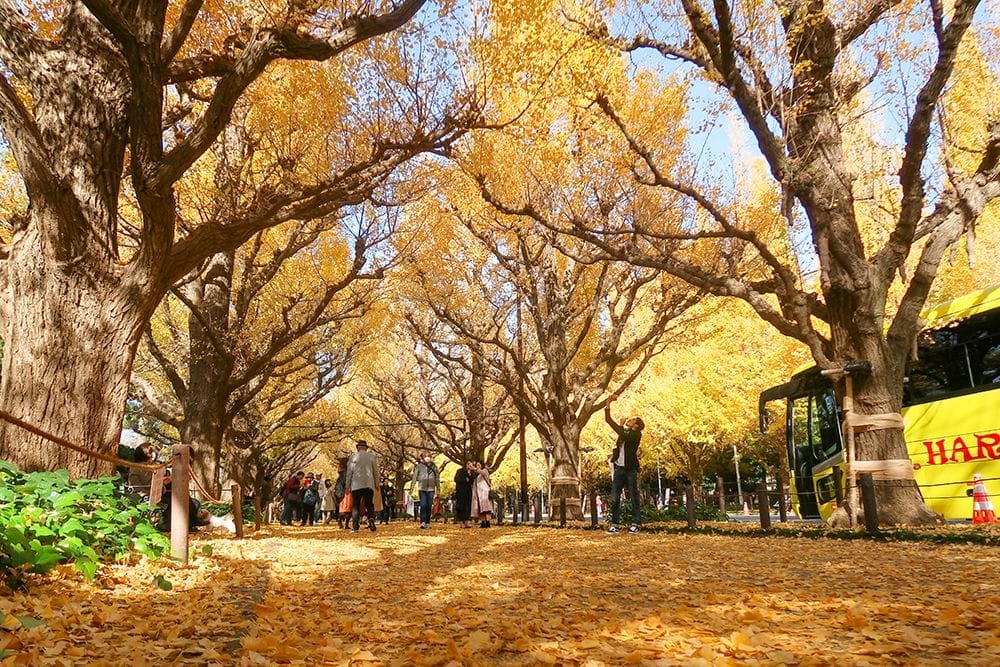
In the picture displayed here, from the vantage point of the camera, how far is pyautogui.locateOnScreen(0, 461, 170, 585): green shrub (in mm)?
3824

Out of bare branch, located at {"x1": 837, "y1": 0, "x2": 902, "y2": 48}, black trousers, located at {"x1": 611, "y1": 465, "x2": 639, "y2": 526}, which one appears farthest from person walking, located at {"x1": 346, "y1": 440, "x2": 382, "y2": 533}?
bare branch, located at {"x1": 837, "y1": 0, "x2": 902, "y2": 48}

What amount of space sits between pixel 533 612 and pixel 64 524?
3261mm

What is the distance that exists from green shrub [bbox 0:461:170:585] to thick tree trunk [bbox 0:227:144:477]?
0.41 metres

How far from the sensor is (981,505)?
9.27 metres

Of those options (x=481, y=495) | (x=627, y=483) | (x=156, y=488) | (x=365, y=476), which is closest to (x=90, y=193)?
(x=156, y=488)

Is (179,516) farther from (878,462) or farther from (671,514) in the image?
(671,514)

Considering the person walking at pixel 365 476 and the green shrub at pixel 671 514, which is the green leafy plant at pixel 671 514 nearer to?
the green shrub at pixel 671 514

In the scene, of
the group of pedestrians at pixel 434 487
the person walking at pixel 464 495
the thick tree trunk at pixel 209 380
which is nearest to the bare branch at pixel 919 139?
the group of pedestrians at pixel 434 487

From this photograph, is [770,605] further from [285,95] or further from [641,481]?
[641,481]

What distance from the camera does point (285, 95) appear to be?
35.5 feet

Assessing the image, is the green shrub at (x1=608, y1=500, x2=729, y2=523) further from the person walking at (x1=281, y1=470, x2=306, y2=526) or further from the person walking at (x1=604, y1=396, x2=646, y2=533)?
the person walking at (x1=281, y1=470, x2=306, y2=526)

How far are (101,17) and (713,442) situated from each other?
1029 inches

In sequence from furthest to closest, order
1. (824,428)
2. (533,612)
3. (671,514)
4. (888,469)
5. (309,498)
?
1. (309,498)
2. (671,514)
3. (824,428)
4. (888,469)
5. (533,612)

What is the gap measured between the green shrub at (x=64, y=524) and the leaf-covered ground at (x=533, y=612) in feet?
0.57
